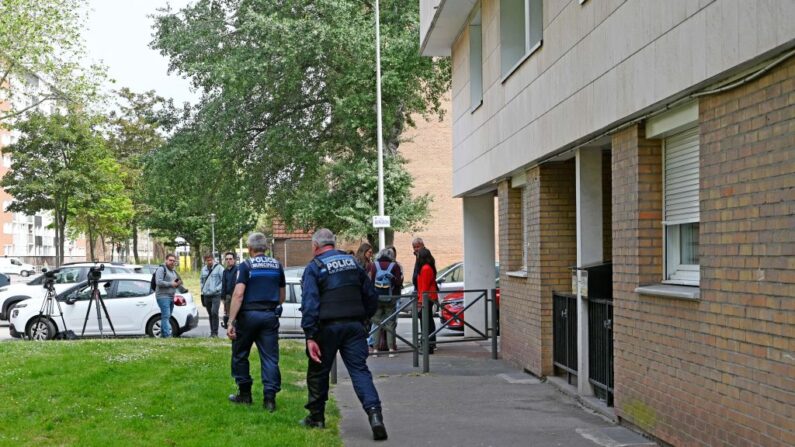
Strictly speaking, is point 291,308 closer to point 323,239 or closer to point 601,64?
point 323,239

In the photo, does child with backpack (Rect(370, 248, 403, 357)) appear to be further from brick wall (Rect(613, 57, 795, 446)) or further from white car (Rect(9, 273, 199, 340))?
brick wall (Rect(613, 57, 795, 446))

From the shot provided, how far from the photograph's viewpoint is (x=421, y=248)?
716 inches

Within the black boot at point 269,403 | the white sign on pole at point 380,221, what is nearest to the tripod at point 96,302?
the white sign on pole at point 380,221

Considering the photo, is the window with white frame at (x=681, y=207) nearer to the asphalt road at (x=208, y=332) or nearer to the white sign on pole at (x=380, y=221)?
the asphalt road at (x=208, y=332)

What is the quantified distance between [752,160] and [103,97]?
40.6m

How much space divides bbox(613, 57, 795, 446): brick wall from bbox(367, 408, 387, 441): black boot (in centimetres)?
222

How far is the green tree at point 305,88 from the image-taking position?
3078 centimetres

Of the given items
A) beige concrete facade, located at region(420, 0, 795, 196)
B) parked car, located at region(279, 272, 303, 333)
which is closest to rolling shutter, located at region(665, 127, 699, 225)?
beige concrete facade, located at region(420, 0, 795, 196)

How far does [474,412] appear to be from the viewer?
10609 millimetres

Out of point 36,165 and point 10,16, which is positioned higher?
point 10,16

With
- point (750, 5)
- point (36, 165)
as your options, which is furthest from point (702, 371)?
point (36, 165)

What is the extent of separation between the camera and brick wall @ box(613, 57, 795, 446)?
6105 mm

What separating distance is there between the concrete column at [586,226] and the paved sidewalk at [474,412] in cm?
46

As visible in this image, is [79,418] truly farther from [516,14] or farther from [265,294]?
[516,14]
